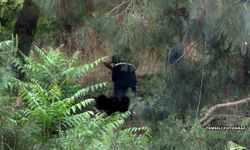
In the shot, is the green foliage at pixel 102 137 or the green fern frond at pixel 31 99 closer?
the green foliage at pixel 102 137

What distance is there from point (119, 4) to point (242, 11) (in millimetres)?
1008

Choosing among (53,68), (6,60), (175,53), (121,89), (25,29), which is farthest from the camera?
(25,29)

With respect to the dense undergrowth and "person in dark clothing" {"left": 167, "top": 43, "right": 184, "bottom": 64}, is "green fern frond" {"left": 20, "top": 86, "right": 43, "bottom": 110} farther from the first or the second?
"person in dark clothing" {"left": 167, "top": 43, "right": 184, "bottom": 64}

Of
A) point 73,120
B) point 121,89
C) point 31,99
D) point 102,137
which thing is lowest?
point 121,89

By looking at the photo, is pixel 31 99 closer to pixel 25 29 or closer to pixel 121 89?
pixel 121 89

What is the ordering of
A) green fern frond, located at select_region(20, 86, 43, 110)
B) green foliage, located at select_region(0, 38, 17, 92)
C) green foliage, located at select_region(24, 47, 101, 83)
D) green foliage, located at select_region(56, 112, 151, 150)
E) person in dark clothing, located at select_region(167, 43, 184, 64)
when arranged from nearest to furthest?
green foliage, located at select_region(0, 38, 17, 92) < green foliage, located at select_region(56, 112, 151, 150) < person in dark clothing, located at select_region(167, 43, 184, 64) < green fern frond, located at select_region(20, 86, 43, 110) < green foliage, located at select_region(24, 47, 101, 83)

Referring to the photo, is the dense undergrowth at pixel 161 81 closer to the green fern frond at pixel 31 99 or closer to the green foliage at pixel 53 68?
the green fern frond at pixel 31 99

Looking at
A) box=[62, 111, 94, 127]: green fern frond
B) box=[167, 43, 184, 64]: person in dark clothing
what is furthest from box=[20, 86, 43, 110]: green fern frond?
box=[167, 43, 184, 64]: person in dark clothing

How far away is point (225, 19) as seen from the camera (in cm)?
364

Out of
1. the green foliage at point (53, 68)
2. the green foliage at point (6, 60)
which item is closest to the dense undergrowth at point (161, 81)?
the green foliage at point (6, 60)

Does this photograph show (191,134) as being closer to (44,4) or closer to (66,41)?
(44,4)

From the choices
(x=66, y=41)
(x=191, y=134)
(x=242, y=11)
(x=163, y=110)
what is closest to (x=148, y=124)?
(x=163, y=110)

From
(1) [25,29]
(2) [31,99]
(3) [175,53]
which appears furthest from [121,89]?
(3) [175,53]

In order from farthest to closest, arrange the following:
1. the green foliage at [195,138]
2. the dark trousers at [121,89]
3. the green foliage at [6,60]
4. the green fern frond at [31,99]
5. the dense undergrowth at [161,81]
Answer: the dark trousers at [121,89], the green fern frond at [31,99], the green foliage at [195,138], the dense undergrowth at [161,81], the green foliage at [6,60]
